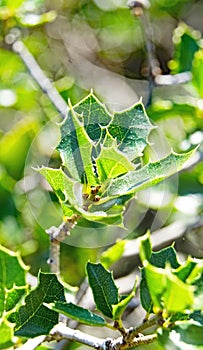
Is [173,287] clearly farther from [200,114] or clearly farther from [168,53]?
[168,53]

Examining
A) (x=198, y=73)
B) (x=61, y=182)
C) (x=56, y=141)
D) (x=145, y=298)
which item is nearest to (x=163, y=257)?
(x=145, y=298)

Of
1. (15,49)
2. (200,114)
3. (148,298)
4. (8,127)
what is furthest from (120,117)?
(8,127)

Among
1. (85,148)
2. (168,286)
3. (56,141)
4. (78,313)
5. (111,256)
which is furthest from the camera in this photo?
(56,141)

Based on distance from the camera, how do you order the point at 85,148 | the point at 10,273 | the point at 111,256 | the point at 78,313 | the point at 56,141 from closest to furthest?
the point at 78,313
the point at 85,148
the point at 10,273
the point at 111,256
the point at 56,141

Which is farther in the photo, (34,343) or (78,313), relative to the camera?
(34,343)

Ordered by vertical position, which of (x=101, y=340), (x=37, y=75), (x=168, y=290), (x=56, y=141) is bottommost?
(x=56, y=141)

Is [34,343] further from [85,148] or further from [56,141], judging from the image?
[56,141]

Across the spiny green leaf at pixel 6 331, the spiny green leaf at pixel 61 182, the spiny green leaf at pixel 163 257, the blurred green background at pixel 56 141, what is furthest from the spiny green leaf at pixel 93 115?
the blurred green background at pixel 56 141

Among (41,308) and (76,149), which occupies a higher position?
(76,149)
